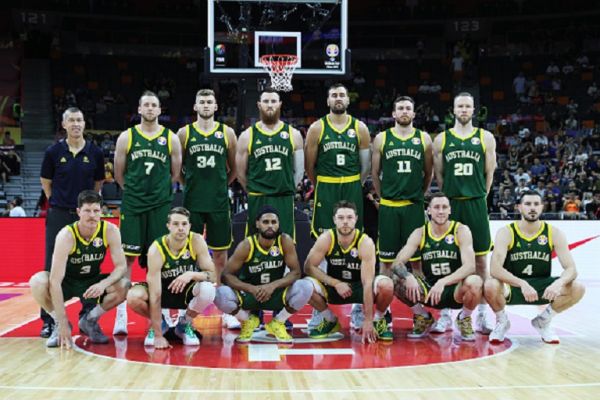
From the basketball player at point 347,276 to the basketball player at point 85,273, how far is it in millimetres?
1562

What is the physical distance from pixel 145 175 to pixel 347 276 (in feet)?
6.25

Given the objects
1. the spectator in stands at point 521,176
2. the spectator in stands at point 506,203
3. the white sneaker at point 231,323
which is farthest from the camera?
the spectator in stands at point 521,176

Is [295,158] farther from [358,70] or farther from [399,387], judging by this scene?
[358,70]

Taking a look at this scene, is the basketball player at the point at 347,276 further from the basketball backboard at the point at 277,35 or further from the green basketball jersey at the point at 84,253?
the basketball backboard at the point at 277,35

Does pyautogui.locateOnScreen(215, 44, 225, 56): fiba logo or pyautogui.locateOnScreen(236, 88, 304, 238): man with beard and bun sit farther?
pyautogui.locateOnScreen(215, 44, 225, 56): fiba logo

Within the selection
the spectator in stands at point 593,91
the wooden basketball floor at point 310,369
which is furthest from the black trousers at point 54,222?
the spectator in stands at point 593,91

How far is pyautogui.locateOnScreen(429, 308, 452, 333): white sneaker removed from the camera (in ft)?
21.7

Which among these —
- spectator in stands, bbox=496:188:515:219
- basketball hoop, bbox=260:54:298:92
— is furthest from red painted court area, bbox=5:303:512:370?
spectator in stands, bbox=496:188:515:219

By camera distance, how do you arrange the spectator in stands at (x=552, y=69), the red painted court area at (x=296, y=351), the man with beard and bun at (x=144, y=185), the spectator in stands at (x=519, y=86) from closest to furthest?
the red painted court area at (x=296, y=351)
the man with beard and bun at (x=144, y=185)
the spectator in stands at (x=519, y=86)
the spectator in stands at (x=552, y=69)

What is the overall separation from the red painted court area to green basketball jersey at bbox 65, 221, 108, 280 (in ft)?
1.81

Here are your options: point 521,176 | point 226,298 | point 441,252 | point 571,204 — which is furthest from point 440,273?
point 521,176

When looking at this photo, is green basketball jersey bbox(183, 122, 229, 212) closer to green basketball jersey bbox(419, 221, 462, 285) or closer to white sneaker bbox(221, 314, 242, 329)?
white sneaker bbox(221, 314, 242, 329)

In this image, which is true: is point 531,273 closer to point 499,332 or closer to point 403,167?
point 499,332

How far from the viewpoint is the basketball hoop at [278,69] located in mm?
11141
